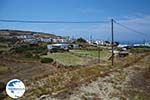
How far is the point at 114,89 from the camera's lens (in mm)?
16375

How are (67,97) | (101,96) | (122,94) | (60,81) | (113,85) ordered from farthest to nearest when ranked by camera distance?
(60,81) → (113,85) → (122,94) → (101,96) → (67,97)

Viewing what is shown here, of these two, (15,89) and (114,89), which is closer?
(15,89)

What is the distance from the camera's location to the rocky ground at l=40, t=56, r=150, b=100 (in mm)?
14219

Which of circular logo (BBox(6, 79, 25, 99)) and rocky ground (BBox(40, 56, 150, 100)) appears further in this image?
Answer: rocky ground (BBox(40, 56, 150, 100))

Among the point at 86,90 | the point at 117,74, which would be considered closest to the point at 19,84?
the point at 86,90

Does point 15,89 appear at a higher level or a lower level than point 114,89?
higher

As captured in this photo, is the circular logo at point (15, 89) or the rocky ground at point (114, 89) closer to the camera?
the circular logo at point (15, 89)

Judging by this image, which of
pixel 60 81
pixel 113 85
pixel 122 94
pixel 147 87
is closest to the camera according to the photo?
pixel 122 94

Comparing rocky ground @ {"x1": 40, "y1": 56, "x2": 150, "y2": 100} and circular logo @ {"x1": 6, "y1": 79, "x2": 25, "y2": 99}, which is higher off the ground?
circular logo @ {"x1": 6, "y1": 79, "x2": 25, "y2": 99}

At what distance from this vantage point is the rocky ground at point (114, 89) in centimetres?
1422

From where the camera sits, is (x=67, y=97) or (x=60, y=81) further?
(x=60, y=81)

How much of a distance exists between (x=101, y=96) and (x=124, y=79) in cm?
511

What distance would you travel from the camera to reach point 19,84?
888cm

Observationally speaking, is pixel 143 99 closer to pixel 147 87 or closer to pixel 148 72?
pixel 147 87
